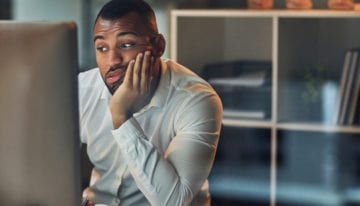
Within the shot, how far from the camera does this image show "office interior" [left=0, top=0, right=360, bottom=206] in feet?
5.08

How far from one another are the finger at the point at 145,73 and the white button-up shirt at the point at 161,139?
0.10 feet

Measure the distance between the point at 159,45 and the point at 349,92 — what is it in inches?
18.3

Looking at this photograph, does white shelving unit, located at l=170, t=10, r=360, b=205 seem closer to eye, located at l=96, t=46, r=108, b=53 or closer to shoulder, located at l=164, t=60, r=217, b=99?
shoulder, located at l=164, t=60, r=217, b=99

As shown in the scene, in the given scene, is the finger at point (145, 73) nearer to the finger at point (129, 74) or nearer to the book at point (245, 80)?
the finger at point (129, 74)

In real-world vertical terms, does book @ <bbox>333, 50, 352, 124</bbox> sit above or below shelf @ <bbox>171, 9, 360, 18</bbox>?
below

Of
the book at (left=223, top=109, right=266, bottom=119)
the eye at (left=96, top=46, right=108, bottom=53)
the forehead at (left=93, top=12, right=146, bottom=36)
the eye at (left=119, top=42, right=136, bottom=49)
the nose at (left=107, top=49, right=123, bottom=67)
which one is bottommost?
the book at (left=223, top=109, right=266, bottom=119)

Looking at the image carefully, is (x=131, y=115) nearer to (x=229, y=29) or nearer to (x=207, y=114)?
(x=207, y=114)

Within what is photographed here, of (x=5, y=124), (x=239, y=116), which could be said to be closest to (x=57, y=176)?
(x=5, y=124)

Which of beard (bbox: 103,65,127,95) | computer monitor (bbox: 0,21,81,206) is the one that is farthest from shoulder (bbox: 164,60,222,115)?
computer monitor (bbox: 0,21,81,206)

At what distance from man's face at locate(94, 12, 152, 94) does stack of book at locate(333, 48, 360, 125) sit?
1.53 ft

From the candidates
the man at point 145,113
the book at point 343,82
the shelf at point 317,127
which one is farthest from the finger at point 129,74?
the book at point 343,82

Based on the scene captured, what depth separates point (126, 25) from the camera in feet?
5.00

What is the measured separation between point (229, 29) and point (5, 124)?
1.87 ft

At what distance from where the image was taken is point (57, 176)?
138 centimetres
